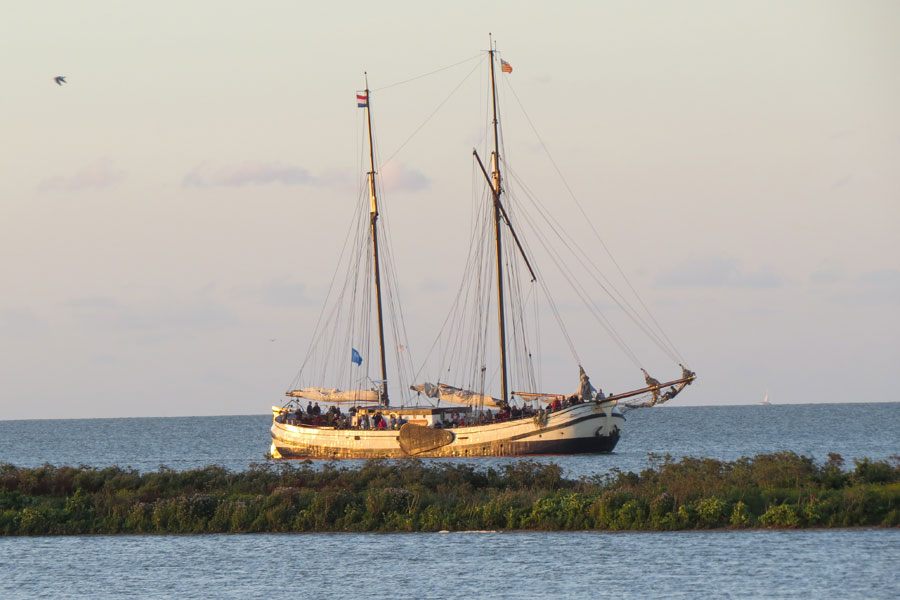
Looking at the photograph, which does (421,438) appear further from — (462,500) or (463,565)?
(463,565)

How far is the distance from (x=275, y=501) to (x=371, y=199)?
51.8 meters

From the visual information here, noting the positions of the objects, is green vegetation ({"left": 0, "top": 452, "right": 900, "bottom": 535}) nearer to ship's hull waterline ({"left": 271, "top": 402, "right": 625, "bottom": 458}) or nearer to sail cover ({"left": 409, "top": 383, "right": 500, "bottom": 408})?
ship's hull waterline ({"left": 271, "top": 402, "right": 625, "bottom": 458})

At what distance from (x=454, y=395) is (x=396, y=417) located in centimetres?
475

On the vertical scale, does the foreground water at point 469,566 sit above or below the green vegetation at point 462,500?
below

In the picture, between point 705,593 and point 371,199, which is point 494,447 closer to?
point 371,199

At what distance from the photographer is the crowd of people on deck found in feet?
253

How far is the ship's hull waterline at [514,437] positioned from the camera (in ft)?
248

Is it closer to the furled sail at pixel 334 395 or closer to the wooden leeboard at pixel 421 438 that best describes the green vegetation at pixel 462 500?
the wooden leeboard at pixel 421 438

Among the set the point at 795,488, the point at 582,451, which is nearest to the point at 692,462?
the point at 795,488

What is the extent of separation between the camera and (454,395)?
83.0 m

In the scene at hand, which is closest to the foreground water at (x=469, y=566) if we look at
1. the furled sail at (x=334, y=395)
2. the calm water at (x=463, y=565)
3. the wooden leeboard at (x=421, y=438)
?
the calm water at (x=463, y=565)

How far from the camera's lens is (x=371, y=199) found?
89.9 meters

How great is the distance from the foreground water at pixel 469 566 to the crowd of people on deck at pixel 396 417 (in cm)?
3990

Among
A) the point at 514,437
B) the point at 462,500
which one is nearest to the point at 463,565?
the point at 462,500
